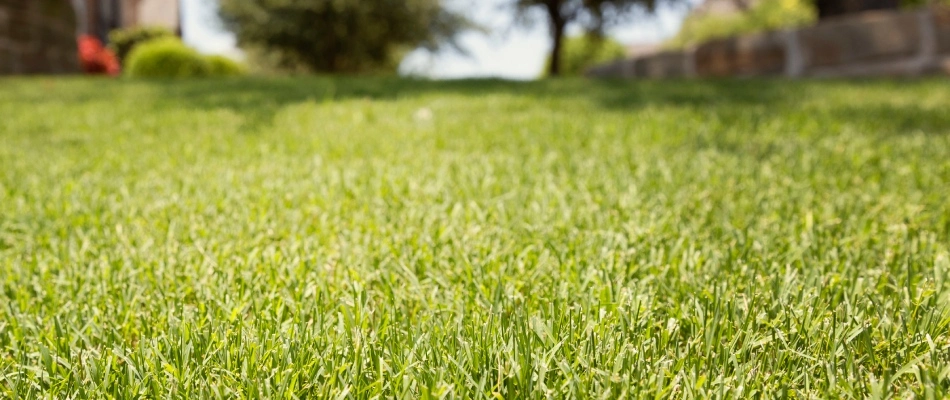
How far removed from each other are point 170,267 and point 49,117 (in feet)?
14.2

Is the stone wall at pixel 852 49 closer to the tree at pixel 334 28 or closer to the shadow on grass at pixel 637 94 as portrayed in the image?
the shadow on grass at pixel 637 94

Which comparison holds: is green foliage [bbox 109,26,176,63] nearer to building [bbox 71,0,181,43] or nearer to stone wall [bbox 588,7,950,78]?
building [bbox 71,0,181,43]

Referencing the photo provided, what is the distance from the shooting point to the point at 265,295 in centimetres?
156

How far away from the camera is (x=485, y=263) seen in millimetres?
1752

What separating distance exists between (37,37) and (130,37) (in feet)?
44.8

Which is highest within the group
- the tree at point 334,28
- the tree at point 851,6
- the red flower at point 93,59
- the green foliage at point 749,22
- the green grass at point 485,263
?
the green foliage at point 749,22

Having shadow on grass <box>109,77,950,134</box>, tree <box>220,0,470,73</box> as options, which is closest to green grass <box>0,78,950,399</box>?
shadow on grass <box>109,77,950,134</box>

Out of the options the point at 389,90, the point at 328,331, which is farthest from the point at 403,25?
the point at 328,331

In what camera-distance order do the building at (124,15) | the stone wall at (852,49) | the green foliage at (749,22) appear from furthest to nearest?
the green foliage at (749,22) → the building at (124,15) → the stone wall at (852,49)

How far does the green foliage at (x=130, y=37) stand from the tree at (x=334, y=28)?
4.69 m

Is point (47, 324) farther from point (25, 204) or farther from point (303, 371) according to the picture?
point (25, 204)

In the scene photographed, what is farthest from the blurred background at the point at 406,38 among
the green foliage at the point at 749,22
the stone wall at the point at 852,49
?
the green foliage at the point at 749,22

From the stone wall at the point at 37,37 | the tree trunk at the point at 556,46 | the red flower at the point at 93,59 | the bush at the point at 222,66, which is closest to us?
the stone wall at the point at 37,37

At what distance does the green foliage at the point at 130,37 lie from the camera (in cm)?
2344
